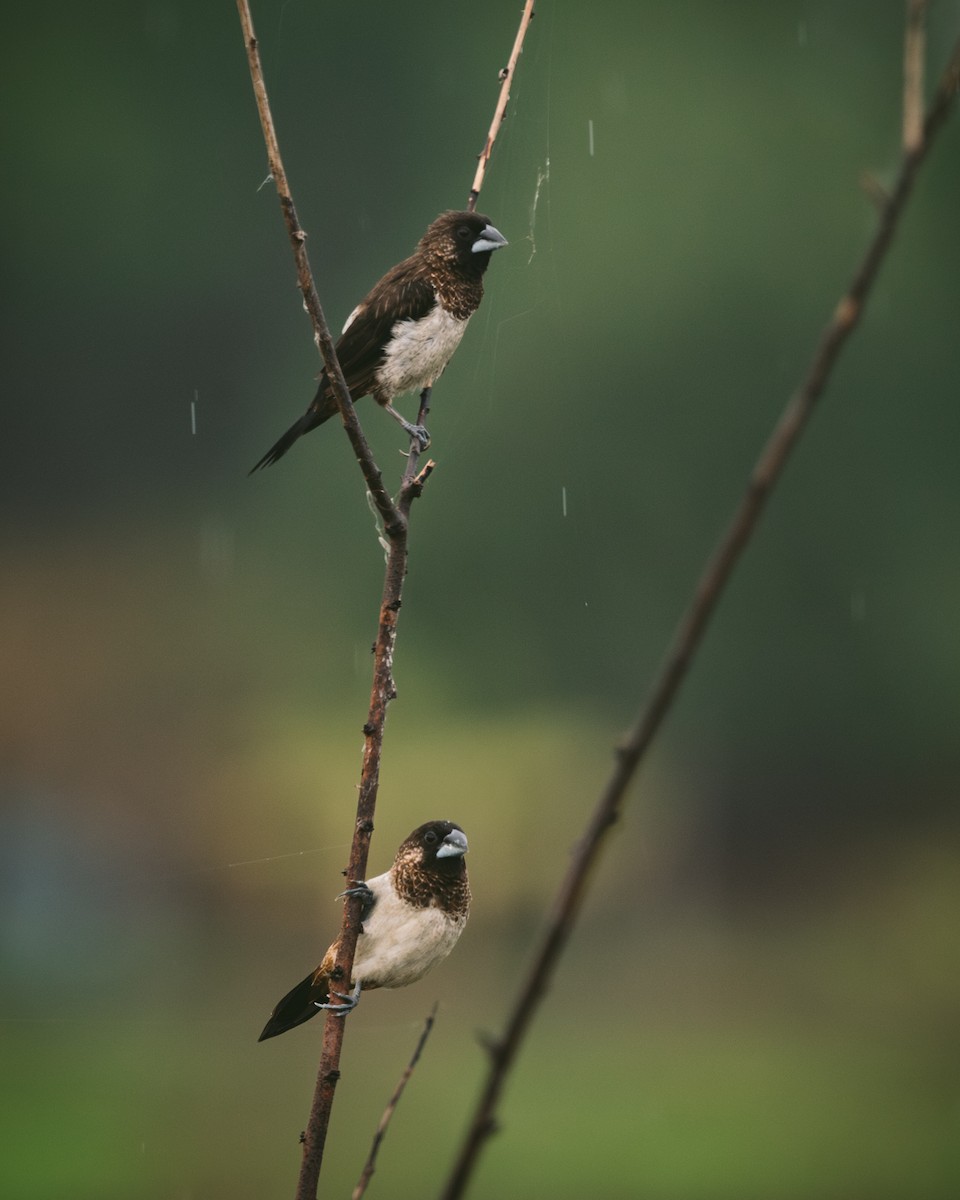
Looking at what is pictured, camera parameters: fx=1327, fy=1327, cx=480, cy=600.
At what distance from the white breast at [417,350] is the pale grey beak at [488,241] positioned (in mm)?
75

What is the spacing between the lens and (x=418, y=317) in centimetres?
131

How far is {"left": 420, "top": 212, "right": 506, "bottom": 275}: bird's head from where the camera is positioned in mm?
1229

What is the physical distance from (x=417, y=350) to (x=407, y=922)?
60 cm

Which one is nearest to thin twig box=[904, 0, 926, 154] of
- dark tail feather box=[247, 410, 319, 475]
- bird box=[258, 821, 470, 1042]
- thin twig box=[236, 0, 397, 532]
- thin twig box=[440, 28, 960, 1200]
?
thin twig box=[440, 28, 960, 1200]

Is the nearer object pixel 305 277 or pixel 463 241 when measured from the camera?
pixel 305 277

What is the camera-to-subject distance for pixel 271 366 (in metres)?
4.87

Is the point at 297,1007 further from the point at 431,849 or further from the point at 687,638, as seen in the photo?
the point at 687,638

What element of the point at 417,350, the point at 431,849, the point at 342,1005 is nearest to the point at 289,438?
the point at 417,350

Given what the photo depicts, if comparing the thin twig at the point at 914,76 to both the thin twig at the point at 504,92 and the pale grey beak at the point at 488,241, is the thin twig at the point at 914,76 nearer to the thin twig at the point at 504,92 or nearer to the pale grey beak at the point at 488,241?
the thin twig at the point at 504,92

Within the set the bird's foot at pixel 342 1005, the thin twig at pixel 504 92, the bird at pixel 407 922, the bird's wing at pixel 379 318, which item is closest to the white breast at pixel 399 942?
the bird at pixel 407 922

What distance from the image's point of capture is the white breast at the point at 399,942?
0.81 metres

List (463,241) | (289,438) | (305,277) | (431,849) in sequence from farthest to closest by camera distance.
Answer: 1. (463,241)
2. (289,438)
3. (431,849)
4. (305,277)

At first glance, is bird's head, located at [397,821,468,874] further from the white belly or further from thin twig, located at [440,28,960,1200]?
thin twig, located at [440,28,960,1200]

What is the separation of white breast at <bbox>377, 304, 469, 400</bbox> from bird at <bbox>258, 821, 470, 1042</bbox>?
50 centimetres
